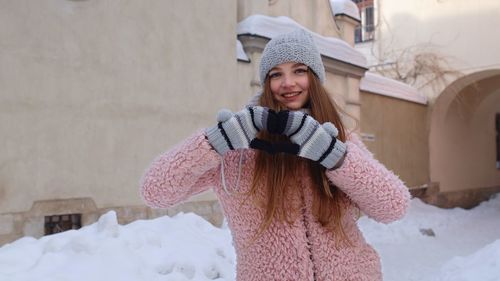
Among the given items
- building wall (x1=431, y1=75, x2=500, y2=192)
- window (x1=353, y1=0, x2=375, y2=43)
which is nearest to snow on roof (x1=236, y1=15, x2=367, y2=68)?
building wall (x1=431, y1=75, x2=500, y2=192)

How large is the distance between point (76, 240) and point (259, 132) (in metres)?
2.61

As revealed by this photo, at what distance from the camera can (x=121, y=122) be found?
17.8 ft

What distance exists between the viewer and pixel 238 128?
4.51 ft

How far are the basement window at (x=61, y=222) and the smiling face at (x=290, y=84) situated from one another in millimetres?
3858

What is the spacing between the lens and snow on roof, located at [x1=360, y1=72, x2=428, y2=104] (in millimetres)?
10320

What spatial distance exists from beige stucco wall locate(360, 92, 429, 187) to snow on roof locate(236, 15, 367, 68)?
141 cm

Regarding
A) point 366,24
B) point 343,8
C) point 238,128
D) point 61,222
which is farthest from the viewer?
point 366,24

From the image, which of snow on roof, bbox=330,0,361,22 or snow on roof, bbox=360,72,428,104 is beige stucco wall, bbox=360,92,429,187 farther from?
snow on roof, bbox=330,0,361,22

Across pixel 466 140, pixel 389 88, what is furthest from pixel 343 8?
pixel 466 140

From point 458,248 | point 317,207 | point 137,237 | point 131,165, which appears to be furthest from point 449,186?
point 317,207

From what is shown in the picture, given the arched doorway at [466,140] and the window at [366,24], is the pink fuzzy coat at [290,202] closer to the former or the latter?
the arched doorway at [466,140]

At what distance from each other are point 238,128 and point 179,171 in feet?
0.70

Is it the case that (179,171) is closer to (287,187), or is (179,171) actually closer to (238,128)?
(238,128)

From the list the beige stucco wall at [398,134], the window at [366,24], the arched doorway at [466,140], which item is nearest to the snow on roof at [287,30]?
the beige stucco wall at [398,134]
